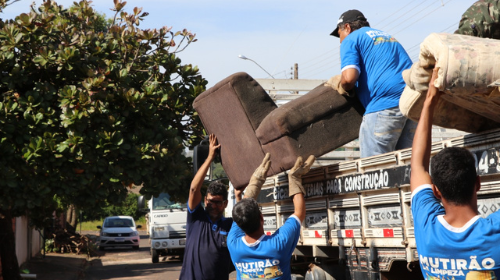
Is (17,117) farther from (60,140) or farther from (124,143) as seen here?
(124,143)

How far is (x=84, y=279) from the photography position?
1794cm

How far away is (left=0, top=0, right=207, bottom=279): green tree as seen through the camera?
892 cm

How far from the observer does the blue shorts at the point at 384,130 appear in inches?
189

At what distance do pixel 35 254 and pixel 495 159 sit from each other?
24.8m

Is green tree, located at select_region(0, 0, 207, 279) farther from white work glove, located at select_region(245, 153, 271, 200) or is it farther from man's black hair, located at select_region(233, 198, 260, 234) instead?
man's black hair, located at select_region(233, 198, 260, 234)

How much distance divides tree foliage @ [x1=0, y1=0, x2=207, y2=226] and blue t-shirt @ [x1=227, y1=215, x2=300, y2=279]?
17.5 feet

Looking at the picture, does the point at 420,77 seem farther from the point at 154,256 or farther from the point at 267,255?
the point at 154,256

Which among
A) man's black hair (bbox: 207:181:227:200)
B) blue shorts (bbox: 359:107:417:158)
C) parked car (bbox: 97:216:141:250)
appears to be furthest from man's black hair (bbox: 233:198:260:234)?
parked car (bbox: 97:216:141:250)

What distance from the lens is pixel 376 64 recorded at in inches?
195

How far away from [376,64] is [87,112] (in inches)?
203

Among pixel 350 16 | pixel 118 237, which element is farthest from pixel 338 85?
pixel 118 237

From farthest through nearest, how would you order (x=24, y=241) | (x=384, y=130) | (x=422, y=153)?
(x=24, y=241) → (x=384, y=130) → (x=422, y=153)

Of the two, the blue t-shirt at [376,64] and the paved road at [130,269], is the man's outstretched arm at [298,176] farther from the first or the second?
the paved road at [130,269]

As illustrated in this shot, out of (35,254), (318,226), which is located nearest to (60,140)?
(318,226)
